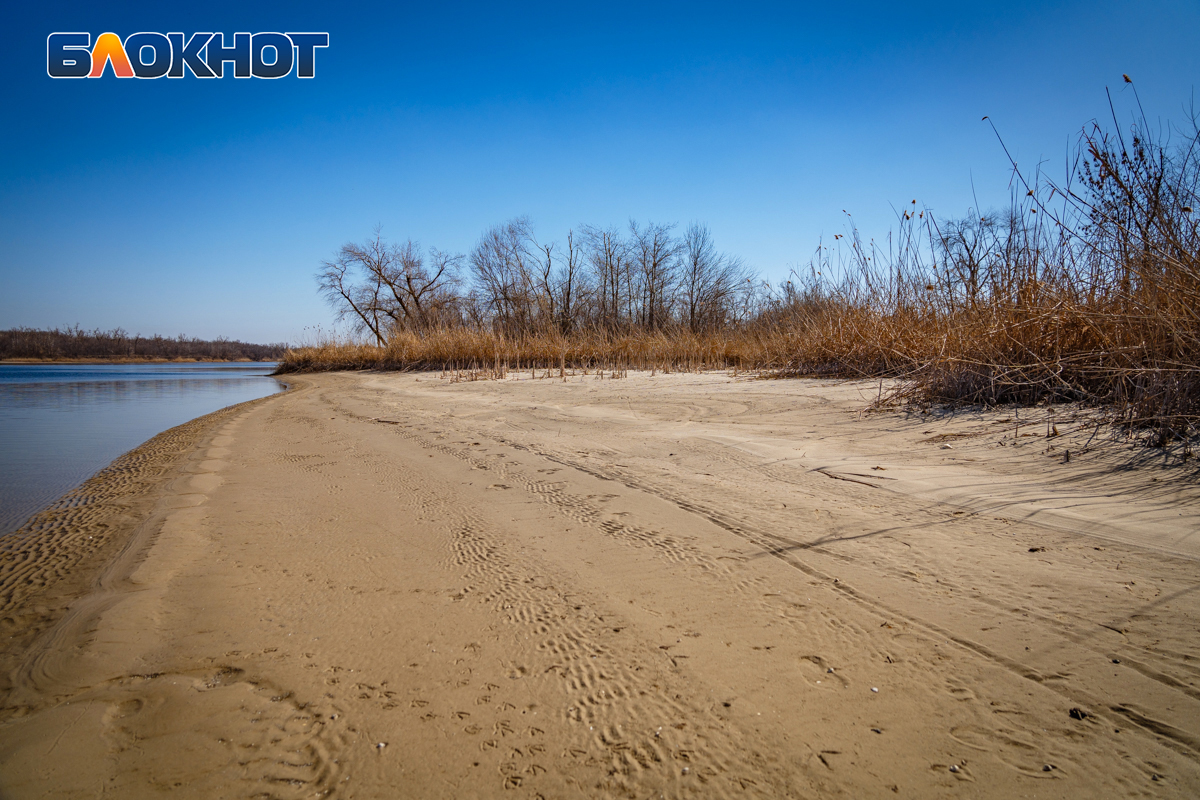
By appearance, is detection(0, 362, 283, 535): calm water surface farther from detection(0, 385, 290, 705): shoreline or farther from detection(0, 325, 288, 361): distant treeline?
detection(0, 325, 288, 361): distant treeline

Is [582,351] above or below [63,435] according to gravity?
above

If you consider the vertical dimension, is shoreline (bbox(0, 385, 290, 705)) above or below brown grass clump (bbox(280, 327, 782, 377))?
below

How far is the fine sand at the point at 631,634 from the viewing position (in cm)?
108

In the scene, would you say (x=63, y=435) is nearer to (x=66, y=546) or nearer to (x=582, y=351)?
(x=66, y=546)

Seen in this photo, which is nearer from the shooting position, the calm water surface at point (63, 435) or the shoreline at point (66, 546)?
the shoreline at point (66, 546)

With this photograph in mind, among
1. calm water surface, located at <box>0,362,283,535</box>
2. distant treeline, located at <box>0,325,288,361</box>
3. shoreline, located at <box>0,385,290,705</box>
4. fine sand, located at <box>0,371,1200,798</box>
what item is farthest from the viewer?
distant treeline, located at <box>0,325,288,361</box>

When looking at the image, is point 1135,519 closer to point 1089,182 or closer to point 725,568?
point 725,568

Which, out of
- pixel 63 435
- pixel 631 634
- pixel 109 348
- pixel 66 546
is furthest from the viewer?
pixel 109 348

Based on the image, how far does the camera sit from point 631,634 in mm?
1528

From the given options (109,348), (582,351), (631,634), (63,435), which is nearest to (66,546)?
(631,634)

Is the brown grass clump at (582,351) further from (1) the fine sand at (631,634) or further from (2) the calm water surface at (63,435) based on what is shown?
(1) the fine sand at (631,634)

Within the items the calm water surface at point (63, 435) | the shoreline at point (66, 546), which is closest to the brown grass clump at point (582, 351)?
the calm water surface at point (63, 435)

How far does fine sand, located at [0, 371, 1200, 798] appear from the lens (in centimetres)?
108

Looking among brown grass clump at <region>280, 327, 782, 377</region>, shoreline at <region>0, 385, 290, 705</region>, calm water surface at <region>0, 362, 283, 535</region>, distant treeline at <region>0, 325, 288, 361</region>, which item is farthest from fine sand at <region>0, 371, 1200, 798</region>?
distant treeline at <region>0, 325, 288, 361</region>
